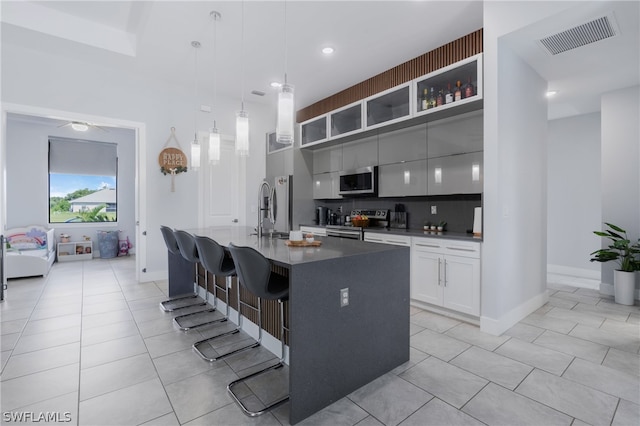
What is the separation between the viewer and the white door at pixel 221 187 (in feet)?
17.5

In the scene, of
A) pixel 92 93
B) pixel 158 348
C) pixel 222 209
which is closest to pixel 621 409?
pixel 158 348

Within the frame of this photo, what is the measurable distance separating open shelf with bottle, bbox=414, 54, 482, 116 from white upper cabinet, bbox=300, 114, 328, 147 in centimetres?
175

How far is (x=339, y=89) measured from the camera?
16.3ft

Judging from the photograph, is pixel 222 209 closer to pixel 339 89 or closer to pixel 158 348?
pixel 339 89

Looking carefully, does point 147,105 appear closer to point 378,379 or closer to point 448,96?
point 448,96

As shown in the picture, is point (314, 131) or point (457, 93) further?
point (314, 131)

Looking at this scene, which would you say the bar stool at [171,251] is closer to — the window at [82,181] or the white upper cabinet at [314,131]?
the white upper cabinet at [314,131]

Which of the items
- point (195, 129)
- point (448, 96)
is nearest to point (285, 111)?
point (448, 96)

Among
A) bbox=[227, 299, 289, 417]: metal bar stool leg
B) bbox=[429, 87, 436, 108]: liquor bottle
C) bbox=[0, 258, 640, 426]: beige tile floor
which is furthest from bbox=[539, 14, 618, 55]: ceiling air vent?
bbox=[227, 299, 289, 417]: metal bar stool leg

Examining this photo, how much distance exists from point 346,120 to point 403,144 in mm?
1008

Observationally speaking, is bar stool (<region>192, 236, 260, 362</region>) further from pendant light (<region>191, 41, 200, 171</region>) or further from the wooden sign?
the wooden sign

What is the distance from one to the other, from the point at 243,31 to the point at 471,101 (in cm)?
255

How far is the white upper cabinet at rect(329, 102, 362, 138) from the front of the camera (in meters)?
4.39

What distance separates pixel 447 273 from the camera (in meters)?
3.23
